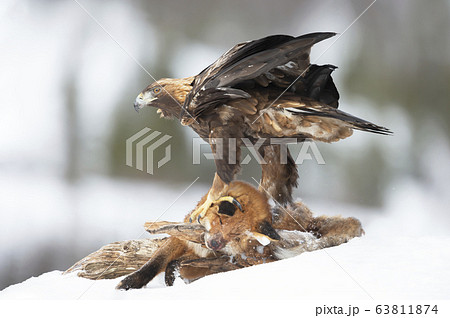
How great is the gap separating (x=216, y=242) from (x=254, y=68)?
0.51 metres

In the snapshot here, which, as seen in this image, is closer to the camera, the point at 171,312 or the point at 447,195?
the point at 171,312

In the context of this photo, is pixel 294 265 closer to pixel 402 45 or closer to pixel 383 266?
pixel 383 266

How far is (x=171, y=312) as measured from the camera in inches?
45.0

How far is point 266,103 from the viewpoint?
1.26 meters

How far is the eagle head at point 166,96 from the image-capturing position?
136 centimetres

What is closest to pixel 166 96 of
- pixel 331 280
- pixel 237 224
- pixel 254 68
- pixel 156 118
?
pixel 156 118

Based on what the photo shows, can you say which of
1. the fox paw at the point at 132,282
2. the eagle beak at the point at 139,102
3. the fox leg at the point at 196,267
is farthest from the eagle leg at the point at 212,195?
the eagle beak at the point at 139,102

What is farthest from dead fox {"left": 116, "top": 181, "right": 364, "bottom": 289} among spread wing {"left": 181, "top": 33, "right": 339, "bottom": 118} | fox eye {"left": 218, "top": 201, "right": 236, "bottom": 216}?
spread wing {"left": 181, "top": 33, "right": 339, "bottom": 118}

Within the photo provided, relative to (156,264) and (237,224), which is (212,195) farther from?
(156,264)

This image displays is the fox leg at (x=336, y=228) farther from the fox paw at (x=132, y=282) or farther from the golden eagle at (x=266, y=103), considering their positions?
the fox paw at (x=132, y=282)

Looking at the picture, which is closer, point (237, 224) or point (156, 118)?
point (237, 224)

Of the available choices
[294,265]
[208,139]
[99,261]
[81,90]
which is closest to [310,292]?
[294,265]

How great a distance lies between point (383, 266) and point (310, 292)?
0.74 ft

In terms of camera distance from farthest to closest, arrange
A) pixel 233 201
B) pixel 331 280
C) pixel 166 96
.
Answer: pixel 166 96 < pixel 233 201 < pixel 331 280
